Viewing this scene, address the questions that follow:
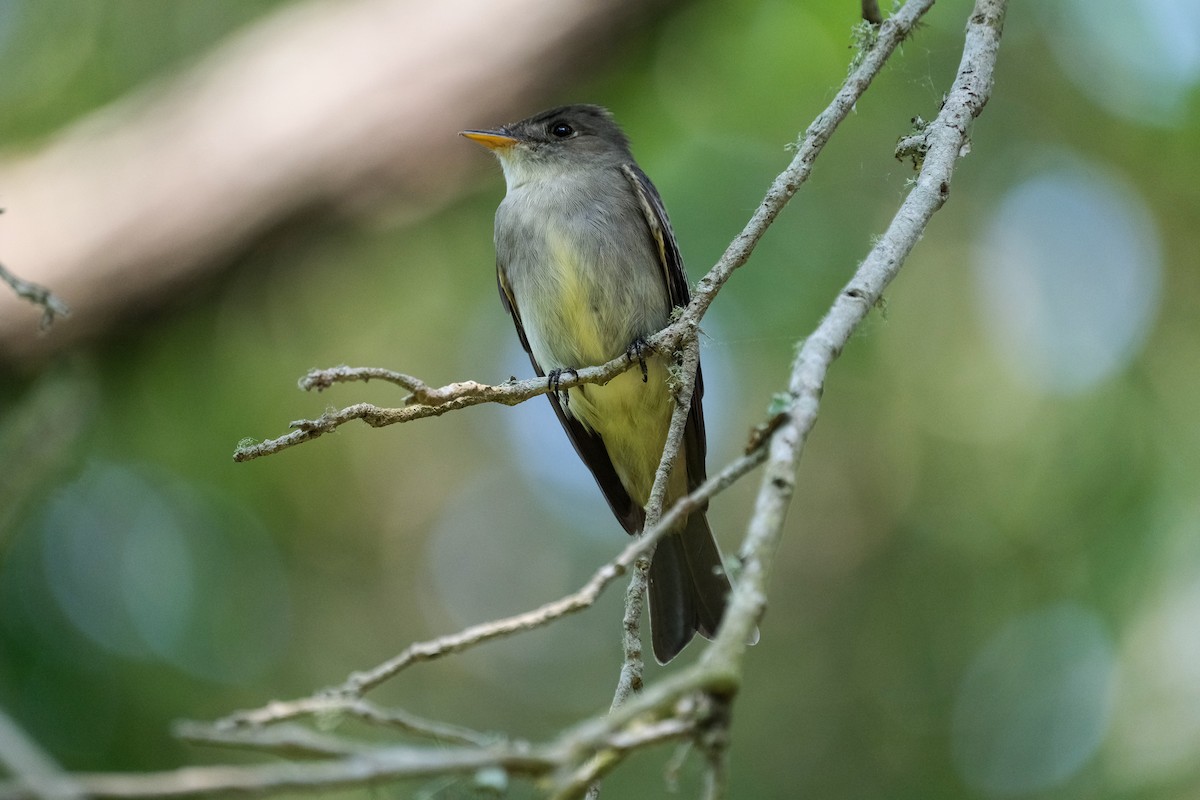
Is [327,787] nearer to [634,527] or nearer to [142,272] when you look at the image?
[634,527]

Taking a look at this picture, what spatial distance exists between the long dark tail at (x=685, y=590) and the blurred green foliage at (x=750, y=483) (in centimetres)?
107

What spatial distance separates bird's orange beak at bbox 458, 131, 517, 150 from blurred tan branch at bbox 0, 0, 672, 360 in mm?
492

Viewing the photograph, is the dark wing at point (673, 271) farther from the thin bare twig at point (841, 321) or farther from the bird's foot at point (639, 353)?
the thin bare twig at point (841, 321)

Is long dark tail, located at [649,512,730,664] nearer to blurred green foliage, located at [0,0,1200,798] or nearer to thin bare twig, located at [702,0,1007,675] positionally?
blurred green foliage, located at [0,0,1200,798]

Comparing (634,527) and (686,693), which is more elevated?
(686,693)

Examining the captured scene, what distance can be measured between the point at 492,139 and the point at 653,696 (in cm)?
404

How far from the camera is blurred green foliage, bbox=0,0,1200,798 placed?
235 inches

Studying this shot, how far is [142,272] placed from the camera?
211 inches

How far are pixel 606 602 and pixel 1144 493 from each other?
3844 mm

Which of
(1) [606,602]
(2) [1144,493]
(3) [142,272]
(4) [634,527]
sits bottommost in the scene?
(1) [606,602]

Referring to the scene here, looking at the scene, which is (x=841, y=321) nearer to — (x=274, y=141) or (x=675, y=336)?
(x=675, y=336)

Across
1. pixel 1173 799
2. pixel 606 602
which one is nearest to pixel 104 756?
pixel 606 602

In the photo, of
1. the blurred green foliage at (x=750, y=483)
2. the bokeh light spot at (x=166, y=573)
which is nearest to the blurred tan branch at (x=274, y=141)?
the blurred green foliage at (x=750, y=483)

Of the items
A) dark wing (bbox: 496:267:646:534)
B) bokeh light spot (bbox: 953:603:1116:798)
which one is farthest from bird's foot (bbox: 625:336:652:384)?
bokeh light spot (bbox: 953:603:1116:798)
